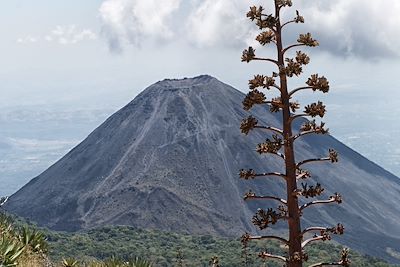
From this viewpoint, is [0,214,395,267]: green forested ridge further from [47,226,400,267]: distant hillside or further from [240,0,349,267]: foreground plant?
[240,0,349,267]: foreground plant

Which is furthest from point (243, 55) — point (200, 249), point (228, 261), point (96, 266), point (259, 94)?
point (200, 249)

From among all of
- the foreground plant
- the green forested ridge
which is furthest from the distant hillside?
the foreground plant

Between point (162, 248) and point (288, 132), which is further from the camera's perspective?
point (162, 248)

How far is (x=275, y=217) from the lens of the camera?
8820 millimetres

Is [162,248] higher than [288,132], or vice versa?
[288,132]

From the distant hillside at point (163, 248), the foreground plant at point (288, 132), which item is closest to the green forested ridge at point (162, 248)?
the distant hillside at point (163, 248)

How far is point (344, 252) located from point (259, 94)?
246 cm

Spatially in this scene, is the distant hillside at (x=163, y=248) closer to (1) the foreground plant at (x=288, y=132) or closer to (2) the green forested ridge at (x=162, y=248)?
(2) the green forested ridge at (x=162, y=248)

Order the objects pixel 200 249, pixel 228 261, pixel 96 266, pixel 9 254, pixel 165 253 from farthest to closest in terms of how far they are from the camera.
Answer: pixel 200 249 < pixel 165 253 < pixel 228 261 < pixel 96 266 < pixel 9 254

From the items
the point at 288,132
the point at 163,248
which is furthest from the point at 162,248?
the point at 288,132

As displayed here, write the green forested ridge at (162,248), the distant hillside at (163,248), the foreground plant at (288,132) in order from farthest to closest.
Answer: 1. the distant hillside at (163,248)
2. the green forested ridge at (162,248)
3. the foreground plant at (288,132)

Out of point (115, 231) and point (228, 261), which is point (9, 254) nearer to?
point (228, 261)

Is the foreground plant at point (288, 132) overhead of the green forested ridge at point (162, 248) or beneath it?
overhead

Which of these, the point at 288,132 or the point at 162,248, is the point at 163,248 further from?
the point at 288,132
